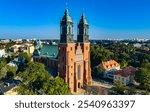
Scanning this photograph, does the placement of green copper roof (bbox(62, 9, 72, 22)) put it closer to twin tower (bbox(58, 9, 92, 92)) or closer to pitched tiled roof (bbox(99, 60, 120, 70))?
twin tower (bbox(58, 9, 92, 92))

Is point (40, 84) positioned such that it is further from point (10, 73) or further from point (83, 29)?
point (10, 73)

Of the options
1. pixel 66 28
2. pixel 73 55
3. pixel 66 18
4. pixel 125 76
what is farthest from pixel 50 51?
pixel 125 76

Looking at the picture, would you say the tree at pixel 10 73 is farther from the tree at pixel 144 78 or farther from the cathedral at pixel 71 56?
the tree at pixel 144 78

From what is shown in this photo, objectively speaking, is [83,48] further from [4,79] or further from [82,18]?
[4,79]

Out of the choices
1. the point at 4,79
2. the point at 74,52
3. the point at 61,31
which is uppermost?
the point at 61,31

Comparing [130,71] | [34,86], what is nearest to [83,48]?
[130,71]

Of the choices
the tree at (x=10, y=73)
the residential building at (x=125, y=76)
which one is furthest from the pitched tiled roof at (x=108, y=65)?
the tree at (x=10, y=73)

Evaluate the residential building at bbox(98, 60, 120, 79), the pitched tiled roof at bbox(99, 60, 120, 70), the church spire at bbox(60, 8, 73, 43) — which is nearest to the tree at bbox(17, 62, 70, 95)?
the church spire at bbox(60, 8, 73, 43)
